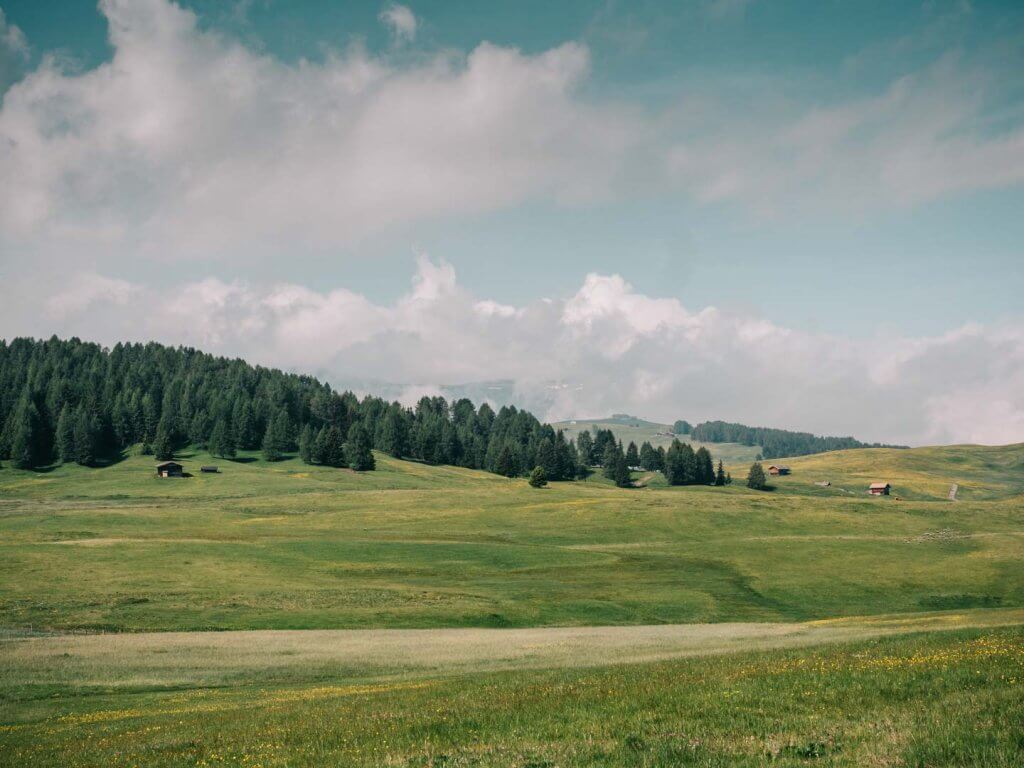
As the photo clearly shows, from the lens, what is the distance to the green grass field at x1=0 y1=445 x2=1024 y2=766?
12914 mm

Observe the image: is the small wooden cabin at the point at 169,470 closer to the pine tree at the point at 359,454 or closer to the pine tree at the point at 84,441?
the pine tree at the point at 84,441

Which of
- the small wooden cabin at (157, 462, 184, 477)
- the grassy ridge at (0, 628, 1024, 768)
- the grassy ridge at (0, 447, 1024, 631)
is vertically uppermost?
the grassy ridge at (0, 628, 1024, 768)

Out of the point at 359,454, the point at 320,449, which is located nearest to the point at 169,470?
the point at 320,449

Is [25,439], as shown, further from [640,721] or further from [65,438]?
[640,721]

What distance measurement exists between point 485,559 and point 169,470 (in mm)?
117845

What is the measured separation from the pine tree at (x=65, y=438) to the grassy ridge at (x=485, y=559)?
176 ft

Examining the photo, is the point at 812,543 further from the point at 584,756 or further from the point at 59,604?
the point at 584,756

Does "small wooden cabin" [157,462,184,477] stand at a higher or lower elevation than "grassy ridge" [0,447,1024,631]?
higher

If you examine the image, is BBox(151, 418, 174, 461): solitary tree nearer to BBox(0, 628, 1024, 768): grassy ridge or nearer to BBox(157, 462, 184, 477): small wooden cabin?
BBox(157, 462, 184, 477): small wooden cabin

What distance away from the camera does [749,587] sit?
70.5m

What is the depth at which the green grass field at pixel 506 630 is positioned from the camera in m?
12.9

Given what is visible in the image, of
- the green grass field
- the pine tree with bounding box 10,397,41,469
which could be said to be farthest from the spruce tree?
the pine tree with bounding box 10,397,41,469

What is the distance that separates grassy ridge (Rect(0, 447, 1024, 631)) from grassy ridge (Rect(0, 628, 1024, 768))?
110 ft

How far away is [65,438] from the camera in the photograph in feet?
618
